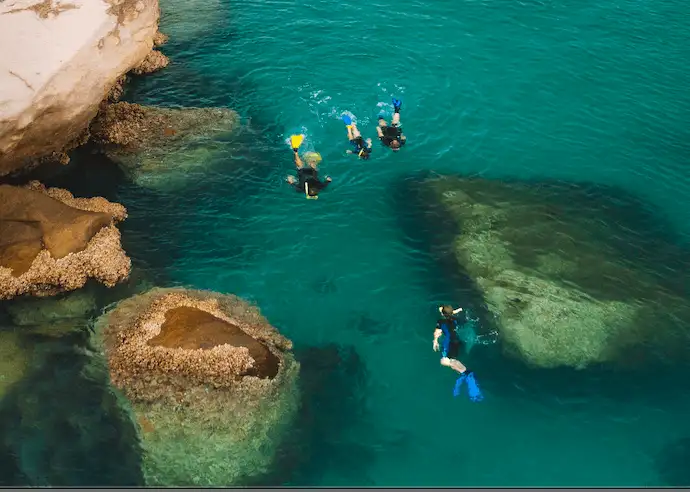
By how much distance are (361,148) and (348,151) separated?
36.7 inches

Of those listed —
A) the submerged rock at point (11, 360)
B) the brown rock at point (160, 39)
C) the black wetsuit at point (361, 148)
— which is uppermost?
the brown rock at point (160, 39)

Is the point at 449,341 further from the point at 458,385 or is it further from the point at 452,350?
the point at 458,385

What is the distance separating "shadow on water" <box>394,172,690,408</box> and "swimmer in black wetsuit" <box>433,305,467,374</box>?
2.56 ft

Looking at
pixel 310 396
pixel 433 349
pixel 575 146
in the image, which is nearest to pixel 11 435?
pixel 310 396

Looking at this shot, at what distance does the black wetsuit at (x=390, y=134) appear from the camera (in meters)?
29.8

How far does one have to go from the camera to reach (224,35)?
38531 mm

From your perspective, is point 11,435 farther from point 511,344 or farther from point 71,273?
point 511,344

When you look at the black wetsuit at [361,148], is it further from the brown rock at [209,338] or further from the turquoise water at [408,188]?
the brown rock at [209,338]

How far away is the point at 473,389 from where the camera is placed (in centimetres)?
2036

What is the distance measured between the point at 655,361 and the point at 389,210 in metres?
12.1

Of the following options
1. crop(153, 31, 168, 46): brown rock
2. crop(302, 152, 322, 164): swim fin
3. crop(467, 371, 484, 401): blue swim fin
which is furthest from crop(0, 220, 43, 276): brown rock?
crop(153, 31, 168, 46): brown rock

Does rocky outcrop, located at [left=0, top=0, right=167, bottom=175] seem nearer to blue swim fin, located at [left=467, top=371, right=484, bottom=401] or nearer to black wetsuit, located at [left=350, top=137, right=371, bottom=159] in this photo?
black wetsuit, located at [left=350, top=137, right=371, bottom=159]

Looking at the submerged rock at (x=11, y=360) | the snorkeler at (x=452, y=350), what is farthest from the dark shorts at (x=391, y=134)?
the submerged rock at (x=11, y=360)

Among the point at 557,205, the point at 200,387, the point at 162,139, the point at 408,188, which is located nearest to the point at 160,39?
the point at 162,139
